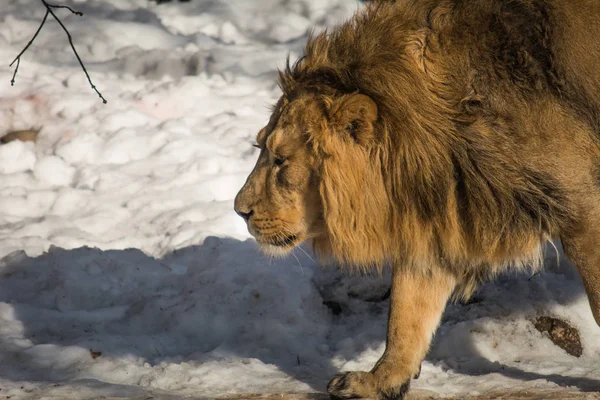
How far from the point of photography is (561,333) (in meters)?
4.18

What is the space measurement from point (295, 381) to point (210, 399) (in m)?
0.46

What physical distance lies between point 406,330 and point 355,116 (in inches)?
38.8

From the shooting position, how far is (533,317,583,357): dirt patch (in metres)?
4.11

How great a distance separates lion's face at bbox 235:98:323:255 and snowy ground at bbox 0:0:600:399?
65cm

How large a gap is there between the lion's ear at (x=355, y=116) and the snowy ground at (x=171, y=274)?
42.7 inches

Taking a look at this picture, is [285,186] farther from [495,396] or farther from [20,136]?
[20,136]

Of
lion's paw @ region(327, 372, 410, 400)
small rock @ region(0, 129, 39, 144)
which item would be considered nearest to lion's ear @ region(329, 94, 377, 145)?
lion's paw @ region(327, 372, 410, 400)

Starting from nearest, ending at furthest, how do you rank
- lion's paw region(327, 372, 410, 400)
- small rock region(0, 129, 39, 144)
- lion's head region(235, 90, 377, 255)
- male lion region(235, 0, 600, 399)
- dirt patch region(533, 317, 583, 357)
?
male lion region(235, 0, 600, 399)
lion's head region(235, 90, 377, 255)
lion's paw region(327, 372, 410, 400)
dirt patch region(533, 317, 583, 357)
small rock region(0, 129, 39, 144)

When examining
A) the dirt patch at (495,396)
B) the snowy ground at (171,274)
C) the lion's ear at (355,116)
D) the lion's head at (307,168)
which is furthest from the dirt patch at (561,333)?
the lion's ear at (355,116)

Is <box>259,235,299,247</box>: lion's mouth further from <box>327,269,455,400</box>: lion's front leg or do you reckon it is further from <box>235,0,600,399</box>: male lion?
<box>327,269,455,400</box>: lion's front leg

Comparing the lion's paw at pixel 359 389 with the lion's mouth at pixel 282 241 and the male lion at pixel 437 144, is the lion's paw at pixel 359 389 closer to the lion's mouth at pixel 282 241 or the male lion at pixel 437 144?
the male lion at pixel 437 144

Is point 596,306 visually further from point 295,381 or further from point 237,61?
point 237,61

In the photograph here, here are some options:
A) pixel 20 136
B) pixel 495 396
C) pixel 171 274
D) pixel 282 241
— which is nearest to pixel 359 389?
pixel 495 396

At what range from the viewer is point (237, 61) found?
762 cm
